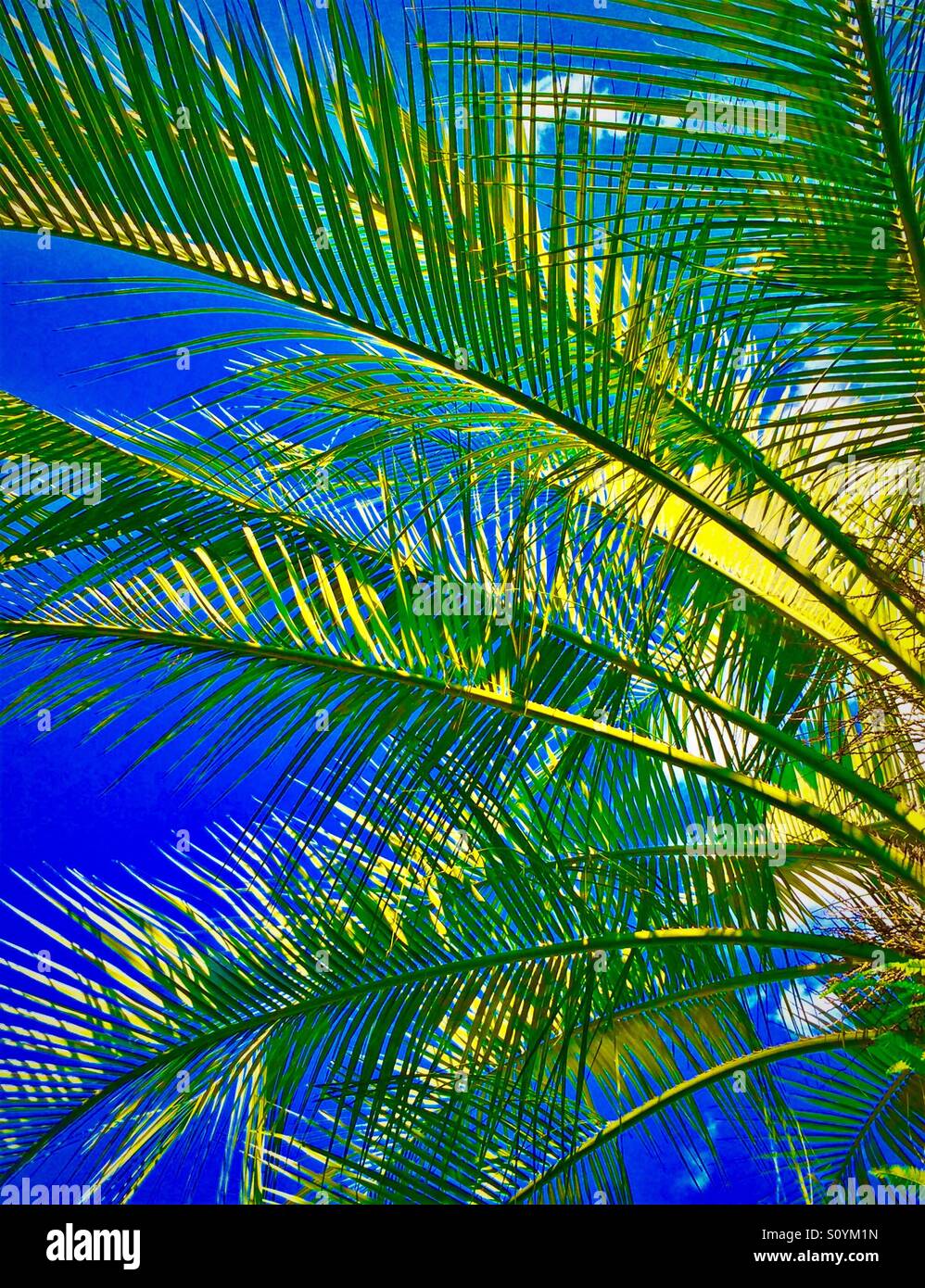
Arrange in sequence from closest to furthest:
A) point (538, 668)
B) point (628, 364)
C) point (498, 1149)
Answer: point (628, 364) < point (498, 1149) < point (538, 668)

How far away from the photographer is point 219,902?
7578mm

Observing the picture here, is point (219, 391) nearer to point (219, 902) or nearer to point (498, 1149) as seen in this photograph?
point (219, 902)

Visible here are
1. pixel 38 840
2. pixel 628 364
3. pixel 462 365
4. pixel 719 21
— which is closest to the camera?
pixel 719 21

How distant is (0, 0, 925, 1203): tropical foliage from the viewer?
1.41 m

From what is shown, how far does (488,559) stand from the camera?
2.45 metres

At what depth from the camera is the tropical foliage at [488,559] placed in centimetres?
141

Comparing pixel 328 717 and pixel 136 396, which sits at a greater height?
pixel 136 396

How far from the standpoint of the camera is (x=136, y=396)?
261 inches

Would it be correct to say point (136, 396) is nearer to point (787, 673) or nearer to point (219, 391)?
point (219, 391)

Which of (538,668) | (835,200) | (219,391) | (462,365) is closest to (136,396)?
(219,391)

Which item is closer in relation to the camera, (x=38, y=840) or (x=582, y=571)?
(x=582, y=571)

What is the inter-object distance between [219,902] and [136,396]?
3.41 meters
